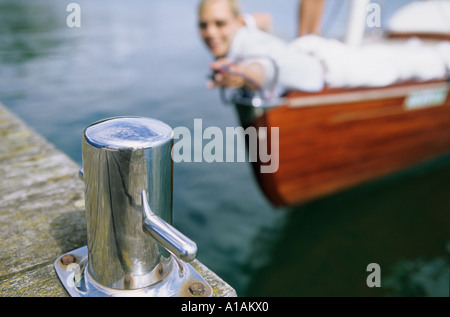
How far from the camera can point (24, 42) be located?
431 inches

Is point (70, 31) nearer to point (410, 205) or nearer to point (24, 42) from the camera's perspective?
point (24, 42)

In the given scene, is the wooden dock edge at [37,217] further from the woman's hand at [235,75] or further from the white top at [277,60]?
the white top at [277,60]

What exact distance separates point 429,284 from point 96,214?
12.3ft

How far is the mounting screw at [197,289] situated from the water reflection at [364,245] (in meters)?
2.60

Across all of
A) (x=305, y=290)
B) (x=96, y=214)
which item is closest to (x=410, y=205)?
(x=305, y=290)

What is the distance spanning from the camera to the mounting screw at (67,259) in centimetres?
120

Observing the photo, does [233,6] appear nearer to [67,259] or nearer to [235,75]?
[235,75]

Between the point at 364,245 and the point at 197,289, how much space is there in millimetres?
3467

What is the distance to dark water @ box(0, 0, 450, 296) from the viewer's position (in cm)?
374

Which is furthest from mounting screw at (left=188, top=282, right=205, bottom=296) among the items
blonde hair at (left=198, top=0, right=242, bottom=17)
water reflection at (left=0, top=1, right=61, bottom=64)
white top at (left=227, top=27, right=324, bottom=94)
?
water reflection at (left=0, top=1, right=61, bottom=64)

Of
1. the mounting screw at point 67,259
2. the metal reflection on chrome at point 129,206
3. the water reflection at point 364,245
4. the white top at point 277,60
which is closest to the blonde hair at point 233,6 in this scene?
the white top at point 277,60

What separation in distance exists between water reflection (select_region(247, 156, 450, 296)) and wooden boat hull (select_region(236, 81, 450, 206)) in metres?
0.37

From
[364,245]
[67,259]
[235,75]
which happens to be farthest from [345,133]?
[67,259]

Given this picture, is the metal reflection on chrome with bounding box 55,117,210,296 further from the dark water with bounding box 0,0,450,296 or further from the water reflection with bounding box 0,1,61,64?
the water reflection with bounding box 0,1,61,64
